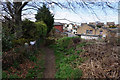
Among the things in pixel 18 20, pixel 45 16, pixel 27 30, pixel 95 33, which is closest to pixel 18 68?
pixel 27 30

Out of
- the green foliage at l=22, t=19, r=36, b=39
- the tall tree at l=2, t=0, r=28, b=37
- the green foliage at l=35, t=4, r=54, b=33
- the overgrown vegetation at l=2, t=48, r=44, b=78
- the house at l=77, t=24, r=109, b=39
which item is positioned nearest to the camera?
the overgrown vegetation at l=2, t=48, r=44, b=78

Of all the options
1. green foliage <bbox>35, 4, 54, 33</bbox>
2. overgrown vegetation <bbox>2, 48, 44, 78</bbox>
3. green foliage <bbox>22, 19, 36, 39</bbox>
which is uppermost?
green foliage <bbox>35, 4, 54, 33</bbox>

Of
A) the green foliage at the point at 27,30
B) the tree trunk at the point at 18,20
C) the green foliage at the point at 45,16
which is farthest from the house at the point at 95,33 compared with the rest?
the tree trunk at the point at 18,20

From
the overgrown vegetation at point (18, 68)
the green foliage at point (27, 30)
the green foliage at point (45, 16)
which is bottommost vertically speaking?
the overgrown vegetation at point (18, 68)

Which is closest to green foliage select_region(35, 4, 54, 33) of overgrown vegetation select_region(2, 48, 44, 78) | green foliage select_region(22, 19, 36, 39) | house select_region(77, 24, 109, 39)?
green foliage select_region(22, 19, 36, 39)

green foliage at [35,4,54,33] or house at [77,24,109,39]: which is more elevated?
green foliage at [35,4,54,33]

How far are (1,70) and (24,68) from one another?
3.38 feet

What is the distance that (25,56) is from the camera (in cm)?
508

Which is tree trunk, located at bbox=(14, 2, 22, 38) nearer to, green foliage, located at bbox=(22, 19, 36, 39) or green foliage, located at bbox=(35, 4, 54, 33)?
green foliage, located at bbox=(22, 19, 36, 39)

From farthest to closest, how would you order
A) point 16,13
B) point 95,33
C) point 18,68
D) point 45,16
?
point 95,33 < point 45,16 < point 16,13 < point 18,68

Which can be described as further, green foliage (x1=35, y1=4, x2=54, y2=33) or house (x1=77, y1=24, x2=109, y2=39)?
green foliage (x1=35, y1=4, x2=54, y2=33)

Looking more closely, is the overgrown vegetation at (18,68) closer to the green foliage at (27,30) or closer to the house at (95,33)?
Result: the green foliage at (27,30)

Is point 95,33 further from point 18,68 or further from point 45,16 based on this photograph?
point 18,68

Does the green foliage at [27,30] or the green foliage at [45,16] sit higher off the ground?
the green foliage at [45,16]
